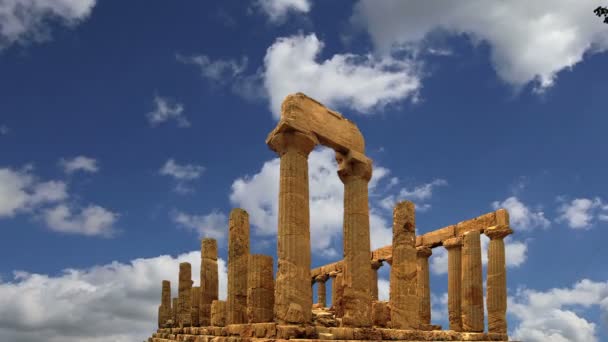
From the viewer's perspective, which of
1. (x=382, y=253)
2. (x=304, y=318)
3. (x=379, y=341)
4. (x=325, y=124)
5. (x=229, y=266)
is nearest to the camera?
(x=304, y=318)

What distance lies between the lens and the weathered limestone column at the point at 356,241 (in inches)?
749

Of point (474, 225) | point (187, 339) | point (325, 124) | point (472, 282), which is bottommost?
point (187, 339)

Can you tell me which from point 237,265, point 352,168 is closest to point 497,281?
point 352,168

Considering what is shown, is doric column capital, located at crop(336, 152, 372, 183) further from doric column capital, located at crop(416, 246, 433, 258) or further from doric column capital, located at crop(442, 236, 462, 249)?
doric column capital, located at crop(416, 246, 433, 258)

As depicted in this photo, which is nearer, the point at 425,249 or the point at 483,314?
the point at 483,314

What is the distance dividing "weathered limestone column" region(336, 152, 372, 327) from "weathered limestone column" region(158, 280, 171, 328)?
2077 cm

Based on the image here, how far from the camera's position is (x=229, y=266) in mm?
22469

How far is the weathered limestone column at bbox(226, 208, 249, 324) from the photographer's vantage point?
71.4 ft

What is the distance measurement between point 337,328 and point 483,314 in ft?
40.6

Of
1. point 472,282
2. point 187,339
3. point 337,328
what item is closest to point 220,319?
point 187,339

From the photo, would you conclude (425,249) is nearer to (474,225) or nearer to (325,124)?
(474,225)

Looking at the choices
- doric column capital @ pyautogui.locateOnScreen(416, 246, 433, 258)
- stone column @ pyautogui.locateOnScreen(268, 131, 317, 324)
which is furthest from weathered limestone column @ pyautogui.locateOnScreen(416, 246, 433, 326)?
stone column @ pyautogui.locateOnScreen(268, 131, 317, 324)

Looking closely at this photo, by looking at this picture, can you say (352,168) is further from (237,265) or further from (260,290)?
(237,265)

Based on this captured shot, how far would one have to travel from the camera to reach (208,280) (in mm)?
26672
